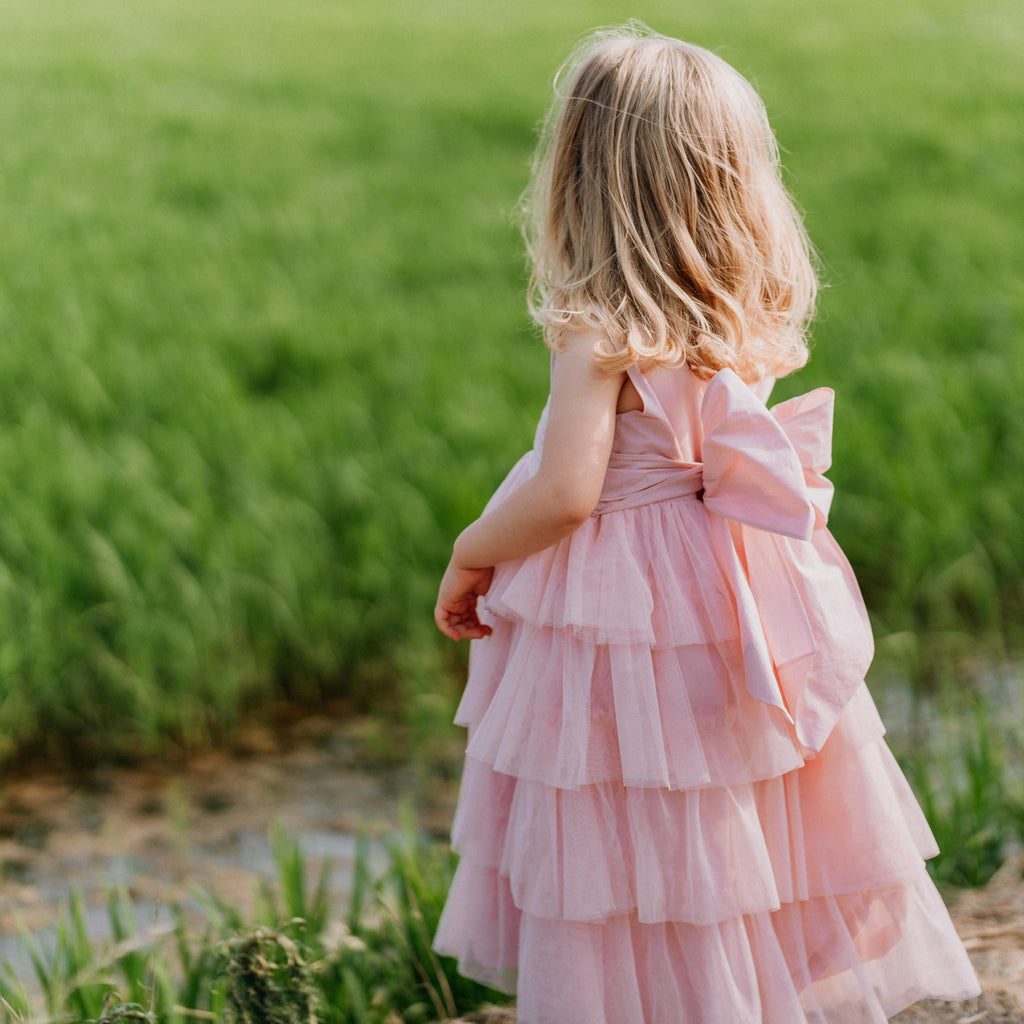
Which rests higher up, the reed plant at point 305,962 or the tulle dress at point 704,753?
the tulle dress at point 704,753

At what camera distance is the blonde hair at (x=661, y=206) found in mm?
1357

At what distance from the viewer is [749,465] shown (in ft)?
4.37

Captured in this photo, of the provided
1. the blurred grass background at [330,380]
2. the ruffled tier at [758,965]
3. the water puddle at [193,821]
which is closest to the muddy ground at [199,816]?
the water puddle at [193,821]

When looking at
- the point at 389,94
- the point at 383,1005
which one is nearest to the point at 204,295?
the point at 383,1005

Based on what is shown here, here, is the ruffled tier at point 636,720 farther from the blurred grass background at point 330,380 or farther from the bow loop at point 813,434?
the blurred grass background at point 330,380

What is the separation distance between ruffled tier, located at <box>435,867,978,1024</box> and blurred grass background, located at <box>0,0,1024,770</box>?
142 centimetres

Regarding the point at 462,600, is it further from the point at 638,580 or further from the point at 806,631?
the point at 806,631

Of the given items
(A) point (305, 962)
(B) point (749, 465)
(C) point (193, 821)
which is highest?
(B) point (749, 465)

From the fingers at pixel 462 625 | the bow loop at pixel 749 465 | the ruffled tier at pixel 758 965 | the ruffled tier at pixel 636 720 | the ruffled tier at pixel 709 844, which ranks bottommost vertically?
the ruffled tier at pixel 758 965

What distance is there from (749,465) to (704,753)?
318mm

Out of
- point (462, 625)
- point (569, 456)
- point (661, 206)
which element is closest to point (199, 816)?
point (462, 625)

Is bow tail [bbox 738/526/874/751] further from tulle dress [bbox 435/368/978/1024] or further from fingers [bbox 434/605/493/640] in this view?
fingers [bbox 434/605/493/640]

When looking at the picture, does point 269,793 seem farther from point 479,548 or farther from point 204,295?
point 204,295

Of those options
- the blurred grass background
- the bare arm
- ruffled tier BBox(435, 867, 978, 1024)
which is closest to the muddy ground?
the blurred grass background
